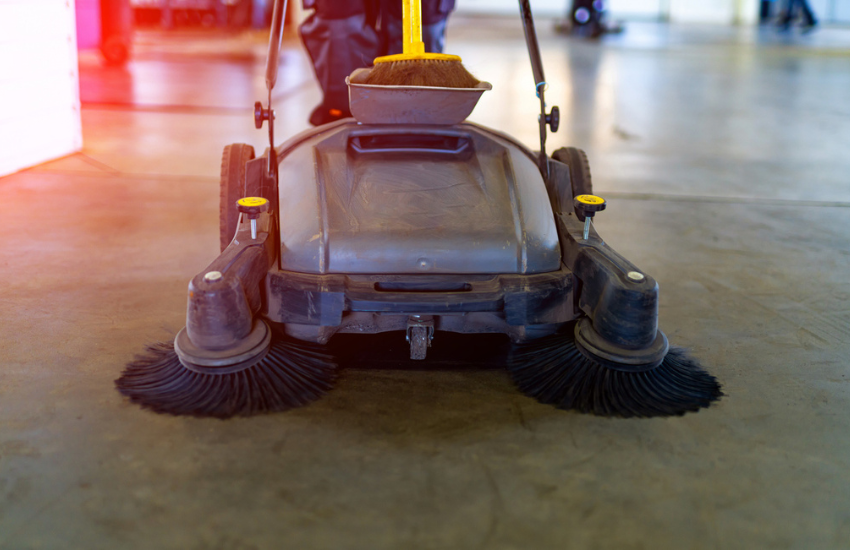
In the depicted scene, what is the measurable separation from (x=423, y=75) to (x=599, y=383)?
91 centimetres

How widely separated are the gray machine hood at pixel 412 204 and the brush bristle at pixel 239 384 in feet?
0.71

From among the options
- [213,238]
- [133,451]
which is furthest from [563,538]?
[213,238]

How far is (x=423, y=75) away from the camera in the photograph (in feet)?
6.64

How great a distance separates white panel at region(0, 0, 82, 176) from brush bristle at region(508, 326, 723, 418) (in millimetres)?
3037

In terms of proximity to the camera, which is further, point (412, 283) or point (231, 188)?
point (231, 188)

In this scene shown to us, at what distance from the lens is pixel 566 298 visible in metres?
1.91

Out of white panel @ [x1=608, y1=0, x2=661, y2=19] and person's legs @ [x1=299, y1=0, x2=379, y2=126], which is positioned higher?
white panel @ [x1=608, y1=0, x2=661, y2=19]

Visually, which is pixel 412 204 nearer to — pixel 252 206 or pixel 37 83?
pixel 252 206

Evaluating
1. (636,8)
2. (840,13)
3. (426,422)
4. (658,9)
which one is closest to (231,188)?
(426,422)

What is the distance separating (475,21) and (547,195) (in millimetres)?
14519

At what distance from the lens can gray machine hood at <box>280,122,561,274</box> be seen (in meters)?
1.86

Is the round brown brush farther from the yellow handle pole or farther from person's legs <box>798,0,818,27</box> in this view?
person's legs <box>798,0,818,27</box>

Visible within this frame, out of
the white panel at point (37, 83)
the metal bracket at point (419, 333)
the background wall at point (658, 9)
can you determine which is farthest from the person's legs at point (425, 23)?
the background wall at point (658, 9)

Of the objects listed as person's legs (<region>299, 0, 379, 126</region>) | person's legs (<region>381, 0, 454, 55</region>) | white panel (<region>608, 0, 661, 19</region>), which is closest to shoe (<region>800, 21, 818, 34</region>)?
white panel (<region>608, 0, 661, 19</region>)
